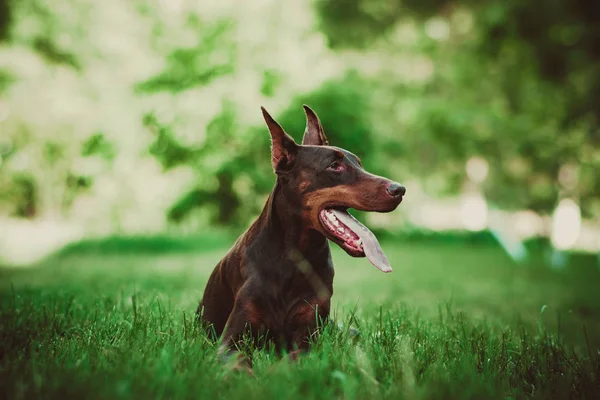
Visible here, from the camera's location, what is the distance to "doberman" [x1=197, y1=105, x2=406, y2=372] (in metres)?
2.91

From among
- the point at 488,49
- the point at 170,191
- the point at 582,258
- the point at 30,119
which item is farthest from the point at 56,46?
the point at 582,258

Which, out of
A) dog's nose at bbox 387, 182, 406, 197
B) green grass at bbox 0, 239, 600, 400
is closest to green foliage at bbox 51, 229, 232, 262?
green grass at bbox 0, 239, 600, 400

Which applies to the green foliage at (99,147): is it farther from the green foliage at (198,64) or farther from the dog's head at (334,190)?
the dog's head at (334,190)

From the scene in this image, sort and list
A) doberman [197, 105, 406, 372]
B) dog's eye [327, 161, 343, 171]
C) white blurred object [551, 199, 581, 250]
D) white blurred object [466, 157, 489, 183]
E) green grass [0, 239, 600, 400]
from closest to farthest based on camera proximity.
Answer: green grass [0, 239, 600, 400]
doberman [197, 105, 406, 372]
dog's eye [327, 161, 343, 171]
white blurred object [551, 199, 581, 250]
white blurred object [466, 157, 489, 183]

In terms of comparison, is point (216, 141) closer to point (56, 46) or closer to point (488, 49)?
point (488, 49)

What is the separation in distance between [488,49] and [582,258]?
10708 mm

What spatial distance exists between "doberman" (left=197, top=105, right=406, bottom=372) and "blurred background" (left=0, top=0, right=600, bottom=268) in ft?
28.2

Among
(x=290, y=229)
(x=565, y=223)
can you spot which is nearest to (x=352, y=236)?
(x=290, y=229)

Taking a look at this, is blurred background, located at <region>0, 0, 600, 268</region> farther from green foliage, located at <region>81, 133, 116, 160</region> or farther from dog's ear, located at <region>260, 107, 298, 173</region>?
dog's ear, located at <region>260, 107, 298, 173</region>

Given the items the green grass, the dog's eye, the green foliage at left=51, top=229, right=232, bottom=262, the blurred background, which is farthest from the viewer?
the green foliage at left=51, top=229, right=232, bottom=262

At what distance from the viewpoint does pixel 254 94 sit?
12.7 meters

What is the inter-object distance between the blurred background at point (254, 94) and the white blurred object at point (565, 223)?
193 mm

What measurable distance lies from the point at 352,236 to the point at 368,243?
3.8 inches

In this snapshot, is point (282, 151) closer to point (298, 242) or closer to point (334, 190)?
point (334, 190)
